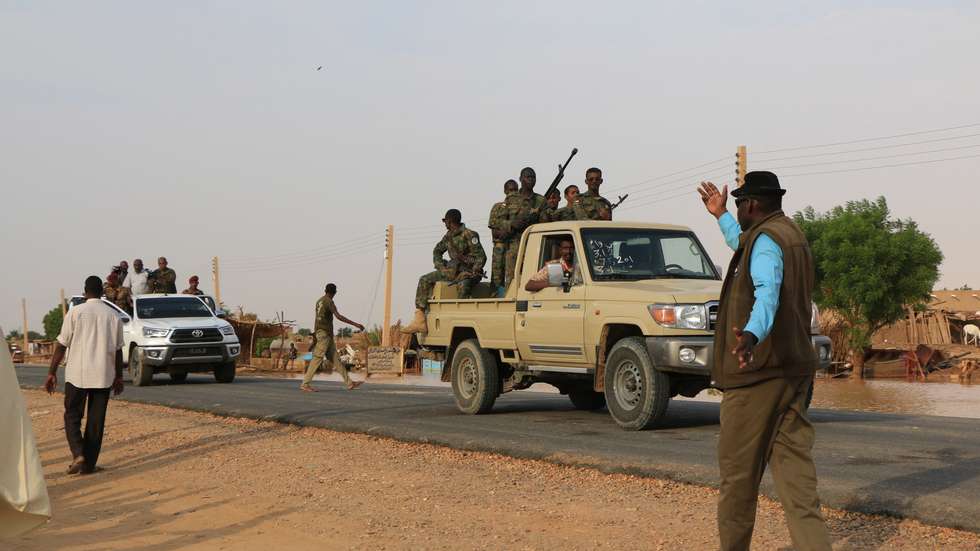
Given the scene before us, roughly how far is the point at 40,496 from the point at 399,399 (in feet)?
41.9

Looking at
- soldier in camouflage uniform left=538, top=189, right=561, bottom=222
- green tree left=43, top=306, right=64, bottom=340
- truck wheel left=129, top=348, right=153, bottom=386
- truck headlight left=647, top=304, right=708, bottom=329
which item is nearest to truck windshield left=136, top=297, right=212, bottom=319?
truck wheel left=129, top=348, right=153, bottom=386

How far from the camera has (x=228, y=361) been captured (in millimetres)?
24359

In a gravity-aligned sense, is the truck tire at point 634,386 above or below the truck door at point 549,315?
below

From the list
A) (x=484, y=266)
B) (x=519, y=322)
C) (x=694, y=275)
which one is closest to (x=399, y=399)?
(x=484, y=266)

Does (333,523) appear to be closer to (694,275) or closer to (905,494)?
(905,494)

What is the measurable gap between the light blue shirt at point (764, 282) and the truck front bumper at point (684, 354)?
18.9 feet

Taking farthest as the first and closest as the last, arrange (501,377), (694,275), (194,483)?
(501,377)
(694,275)
(194,483)

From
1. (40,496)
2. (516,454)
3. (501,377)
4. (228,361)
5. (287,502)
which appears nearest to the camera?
(40,496)

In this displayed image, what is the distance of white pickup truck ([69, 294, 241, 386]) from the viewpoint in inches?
918

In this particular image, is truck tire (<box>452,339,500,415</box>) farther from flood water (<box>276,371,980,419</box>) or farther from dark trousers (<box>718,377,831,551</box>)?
dark trousers (<box>718,377,831,551</box>)

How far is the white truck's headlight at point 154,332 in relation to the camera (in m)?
23.4

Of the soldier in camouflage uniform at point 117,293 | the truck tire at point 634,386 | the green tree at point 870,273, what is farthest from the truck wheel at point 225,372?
the green tree at point 870,273

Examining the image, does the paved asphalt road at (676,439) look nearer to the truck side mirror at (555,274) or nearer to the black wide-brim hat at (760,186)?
the truck side mirror at (555,274)

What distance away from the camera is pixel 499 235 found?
14.3 meters
